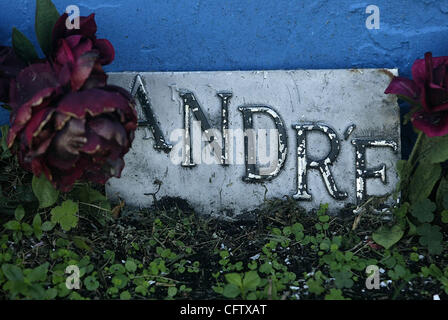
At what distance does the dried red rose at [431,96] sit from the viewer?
152 centimetres

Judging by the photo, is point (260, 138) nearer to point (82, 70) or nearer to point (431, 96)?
point (431, 96)

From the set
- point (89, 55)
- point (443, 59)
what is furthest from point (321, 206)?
point (89, 55)

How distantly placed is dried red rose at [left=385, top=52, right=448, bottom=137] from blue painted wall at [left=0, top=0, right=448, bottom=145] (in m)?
0.27

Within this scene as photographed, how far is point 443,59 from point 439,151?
0.97ft

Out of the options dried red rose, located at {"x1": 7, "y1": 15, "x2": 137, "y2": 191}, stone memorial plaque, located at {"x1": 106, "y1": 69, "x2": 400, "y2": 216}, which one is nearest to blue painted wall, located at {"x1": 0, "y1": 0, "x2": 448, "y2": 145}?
stone memorial plaque, located at {"x1": 106, "y1": 69, "x2": 400, "y2": 216}

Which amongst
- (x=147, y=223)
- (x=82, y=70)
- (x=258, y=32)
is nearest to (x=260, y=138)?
(x=258, y=32)

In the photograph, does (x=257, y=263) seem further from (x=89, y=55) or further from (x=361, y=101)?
(x=89, y=55)

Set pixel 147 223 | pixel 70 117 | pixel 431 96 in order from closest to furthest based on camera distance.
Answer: pixel 70 117 < pixel 431 96 < pixel 147 223

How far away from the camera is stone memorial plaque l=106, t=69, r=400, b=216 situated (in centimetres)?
181

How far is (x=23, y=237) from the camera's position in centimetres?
169

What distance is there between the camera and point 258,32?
1.86 meters

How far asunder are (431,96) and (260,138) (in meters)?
0.60

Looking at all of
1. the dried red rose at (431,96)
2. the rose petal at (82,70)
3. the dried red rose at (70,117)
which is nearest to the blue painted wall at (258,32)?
the dried red rose at (431,96)
